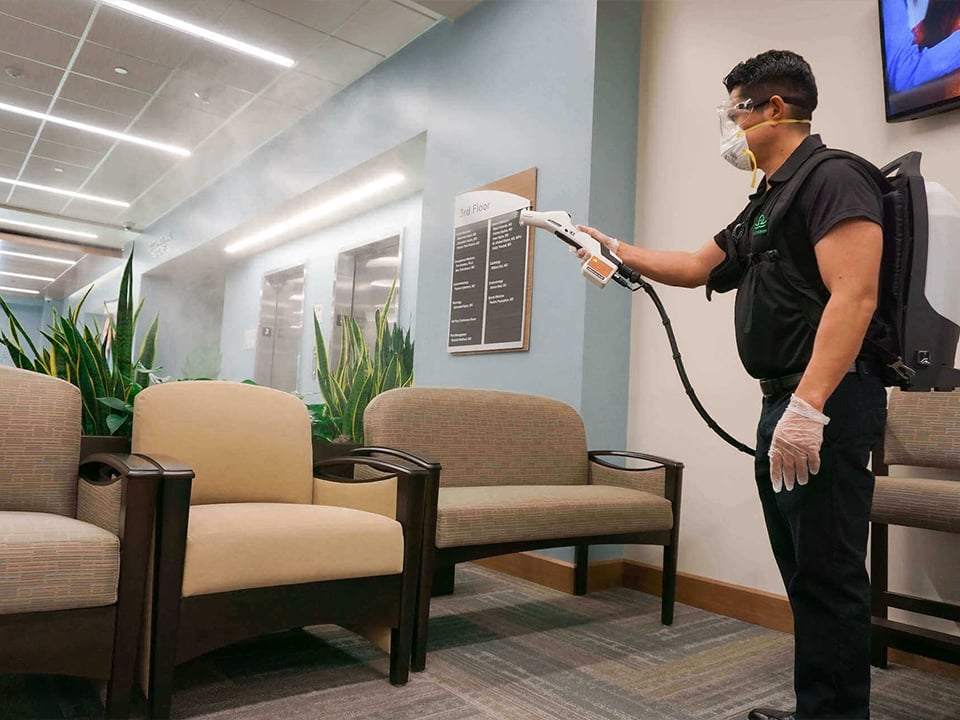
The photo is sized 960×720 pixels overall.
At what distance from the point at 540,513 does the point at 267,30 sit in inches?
137

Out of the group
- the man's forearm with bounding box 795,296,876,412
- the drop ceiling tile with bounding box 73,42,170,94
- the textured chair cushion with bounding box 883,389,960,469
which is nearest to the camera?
the man's forearm with bounding box 795,296,876,412

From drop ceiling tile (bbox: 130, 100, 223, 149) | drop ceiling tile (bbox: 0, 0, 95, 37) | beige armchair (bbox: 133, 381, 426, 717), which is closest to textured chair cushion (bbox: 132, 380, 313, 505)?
beige armchair (bbox: 133, 381, 426, 717)

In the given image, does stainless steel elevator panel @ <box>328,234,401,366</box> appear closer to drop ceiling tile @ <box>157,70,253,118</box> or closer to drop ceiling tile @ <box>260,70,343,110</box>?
drop ceiling tile @ <box>260,70,343,110</box>

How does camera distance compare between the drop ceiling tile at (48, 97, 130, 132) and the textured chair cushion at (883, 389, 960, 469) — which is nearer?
the textured chair cushion at (883, 389, 960, 469)

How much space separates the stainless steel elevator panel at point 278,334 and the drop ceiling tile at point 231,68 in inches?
46.9

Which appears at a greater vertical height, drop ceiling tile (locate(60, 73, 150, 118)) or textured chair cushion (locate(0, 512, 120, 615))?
drop ceiling tile (locate(60, 73, 150, 118))

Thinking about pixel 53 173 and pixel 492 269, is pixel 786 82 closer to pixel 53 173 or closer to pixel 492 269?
pixel 492 269

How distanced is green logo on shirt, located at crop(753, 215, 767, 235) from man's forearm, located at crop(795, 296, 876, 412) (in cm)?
25

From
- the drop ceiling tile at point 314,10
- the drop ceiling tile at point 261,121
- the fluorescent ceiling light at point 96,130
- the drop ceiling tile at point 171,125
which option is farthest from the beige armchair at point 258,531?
the drop ceiling tile at point 314,10

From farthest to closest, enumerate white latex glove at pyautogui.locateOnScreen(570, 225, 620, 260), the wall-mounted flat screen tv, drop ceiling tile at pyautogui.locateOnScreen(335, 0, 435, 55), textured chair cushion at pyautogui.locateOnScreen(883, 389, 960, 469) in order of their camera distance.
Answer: drop ceiling tile at pyautogui.locateOnScreen(335, 0, 435, 55)
the wall-mounted flat screen tv
textured chair cushion at pyautogui.locateOnScreen(883, 389, 960, 469)
white latex glove at pyautogui.locateOnScreen(570, 225, 620, 260)

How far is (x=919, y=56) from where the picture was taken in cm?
243

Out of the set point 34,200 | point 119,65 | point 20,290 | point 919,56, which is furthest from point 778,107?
point 119,65

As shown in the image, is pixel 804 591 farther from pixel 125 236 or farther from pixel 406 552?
pixel 125 236

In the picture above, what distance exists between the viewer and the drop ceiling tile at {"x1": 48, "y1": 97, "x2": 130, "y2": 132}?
3295 millimetres
